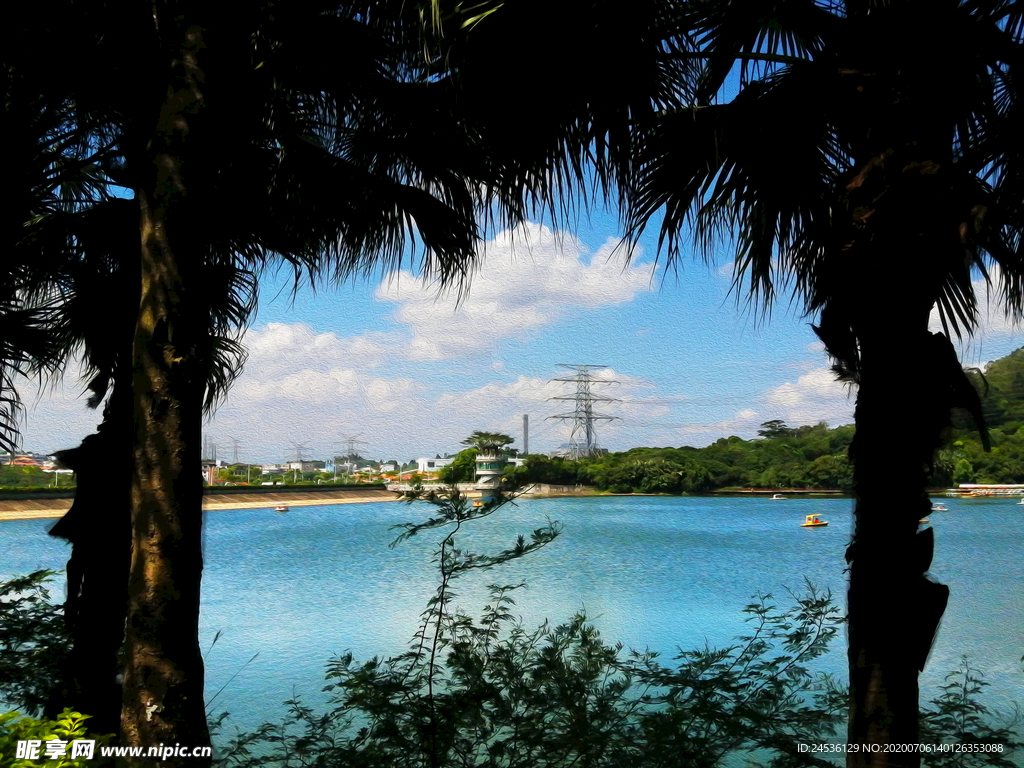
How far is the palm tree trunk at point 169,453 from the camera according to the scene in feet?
7.72

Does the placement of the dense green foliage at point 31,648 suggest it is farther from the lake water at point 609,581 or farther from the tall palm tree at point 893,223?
the tall palm tree at point 893,223

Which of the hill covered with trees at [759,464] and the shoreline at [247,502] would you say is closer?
the hill covered with trees at [759,464]

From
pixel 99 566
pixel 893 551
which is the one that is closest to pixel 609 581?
pixel 99 566

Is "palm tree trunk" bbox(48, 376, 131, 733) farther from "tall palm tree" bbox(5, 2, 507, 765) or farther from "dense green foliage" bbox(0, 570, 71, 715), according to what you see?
"dense green foliage" bbox(0, 570, 71, 715)

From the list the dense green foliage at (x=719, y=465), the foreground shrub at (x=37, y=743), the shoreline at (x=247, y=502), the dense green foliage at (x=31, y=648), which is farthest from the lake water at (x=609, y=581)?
the shoreline at (x=247, y=502)

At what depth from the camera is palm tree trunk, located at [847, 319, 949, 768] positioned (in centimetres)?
247

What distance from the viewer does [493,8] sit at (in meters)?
2.36

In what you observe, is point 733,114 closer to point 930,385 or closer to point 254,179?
point 930,385

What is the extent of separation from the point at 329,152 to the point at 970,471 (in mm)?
7667

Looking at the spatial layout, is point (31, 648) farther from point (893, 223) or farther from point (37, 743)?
point (893, 223)

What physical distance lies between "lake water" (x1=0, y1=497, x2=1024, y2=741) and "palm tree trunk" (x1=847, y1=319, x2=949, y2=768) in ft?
3.84

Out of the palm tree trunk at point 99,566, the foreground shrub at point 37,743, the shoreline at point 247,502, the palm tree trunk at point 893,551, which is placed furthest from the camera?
the shoreline at point 247,502

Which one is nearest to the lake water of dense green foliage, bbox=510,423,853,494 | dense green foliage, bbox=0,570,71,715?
dense green foliage, bbox=510,423,853,494

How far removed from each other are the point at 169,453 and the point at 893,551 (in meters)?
2.09
